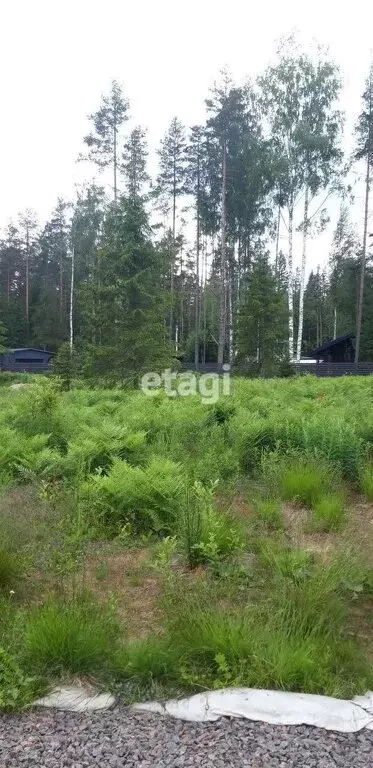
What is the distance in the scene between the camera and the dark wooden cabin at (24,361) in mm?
33281

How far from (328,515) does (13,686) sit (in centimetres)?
275

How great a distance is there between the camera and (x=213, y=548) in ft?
11.1

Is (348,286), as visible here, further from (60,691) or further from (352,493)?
(60,691)

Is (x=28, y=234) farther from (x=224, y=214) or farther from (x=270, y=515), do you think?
(x=270, y=515)

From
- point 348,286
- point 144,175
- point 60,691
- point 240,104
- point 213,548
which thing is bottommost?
point 60,691

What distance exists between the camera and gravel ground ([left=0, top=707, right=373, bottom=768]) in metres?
1.95

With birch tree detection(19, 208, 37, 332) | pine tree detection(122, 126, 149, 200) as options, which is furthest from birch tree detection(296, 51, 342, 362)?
birch tree detection(19, 208, 37, 332)

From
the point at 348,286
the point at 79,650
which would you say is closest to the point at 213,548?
the point at 79,650

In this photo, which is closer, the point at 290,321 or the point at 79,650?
the point at 79,650

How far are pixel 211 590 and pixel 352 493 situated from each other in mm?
2765

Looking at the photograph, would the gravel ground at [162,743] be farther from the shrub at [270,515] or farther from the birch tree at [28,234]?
the birch tree at [28,234]

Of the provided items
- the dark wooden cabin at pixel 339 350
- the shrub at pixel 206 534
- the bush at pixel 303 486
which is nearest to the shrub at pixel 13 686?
the shrub at pixel 206 534

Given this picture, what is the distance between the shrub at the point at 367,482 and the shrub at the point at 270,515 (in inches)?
45.4

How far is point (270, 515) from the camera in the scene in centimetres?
433
